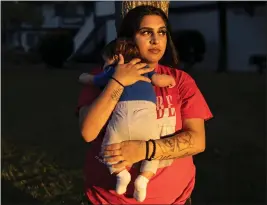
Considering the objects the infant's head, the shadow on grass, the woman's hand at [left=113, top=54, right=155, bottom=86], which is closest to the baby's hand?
the woman's hand at [left=113, top=54, right=155, bottom=86]

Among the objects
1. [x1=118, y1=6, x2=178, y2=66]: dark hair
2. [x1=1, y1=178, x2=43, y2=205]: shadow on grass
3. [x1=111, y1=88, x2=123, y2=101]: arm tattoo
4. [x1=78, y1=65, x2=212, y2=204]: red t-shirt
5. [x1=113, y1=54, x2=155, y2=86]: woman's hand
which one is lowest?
[x1=1, y1=178, x2=43, y2=205]: shadow on grass

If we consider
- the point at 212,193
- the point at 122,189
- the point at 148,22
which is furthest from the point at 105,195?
the point at 212,193

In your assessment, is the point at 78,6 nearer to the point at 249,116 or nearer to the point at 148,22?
the point at 249,116

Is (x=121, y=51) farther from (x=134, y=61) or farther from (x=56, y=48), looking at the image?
(x=56, y=48)

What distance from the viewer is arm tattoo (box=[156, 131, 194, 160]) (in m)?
2.56

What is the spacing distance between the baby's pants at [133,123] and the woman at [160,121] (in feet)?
0.12

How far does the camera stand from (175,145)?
2.57m

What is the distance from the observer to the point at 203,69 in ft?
67.5

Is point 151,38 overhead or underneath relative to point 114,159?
overhead

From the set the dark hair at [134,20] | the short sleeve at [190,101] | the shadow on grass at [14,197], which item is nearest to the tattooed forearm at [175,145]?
the short sleeve at [190,101]

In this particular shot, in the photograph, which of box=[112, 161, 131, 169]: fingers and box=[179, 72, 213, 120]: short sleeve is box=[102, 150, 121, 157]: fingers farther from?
box=[179, 72, 213, 120]: short sleeve

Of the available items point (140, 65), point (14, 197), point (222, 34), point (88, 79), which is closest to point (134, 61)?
point (140, 65)

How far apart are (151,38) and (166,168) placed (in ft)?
2.17

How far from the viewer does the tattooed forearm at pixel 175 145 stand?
2.55 m
